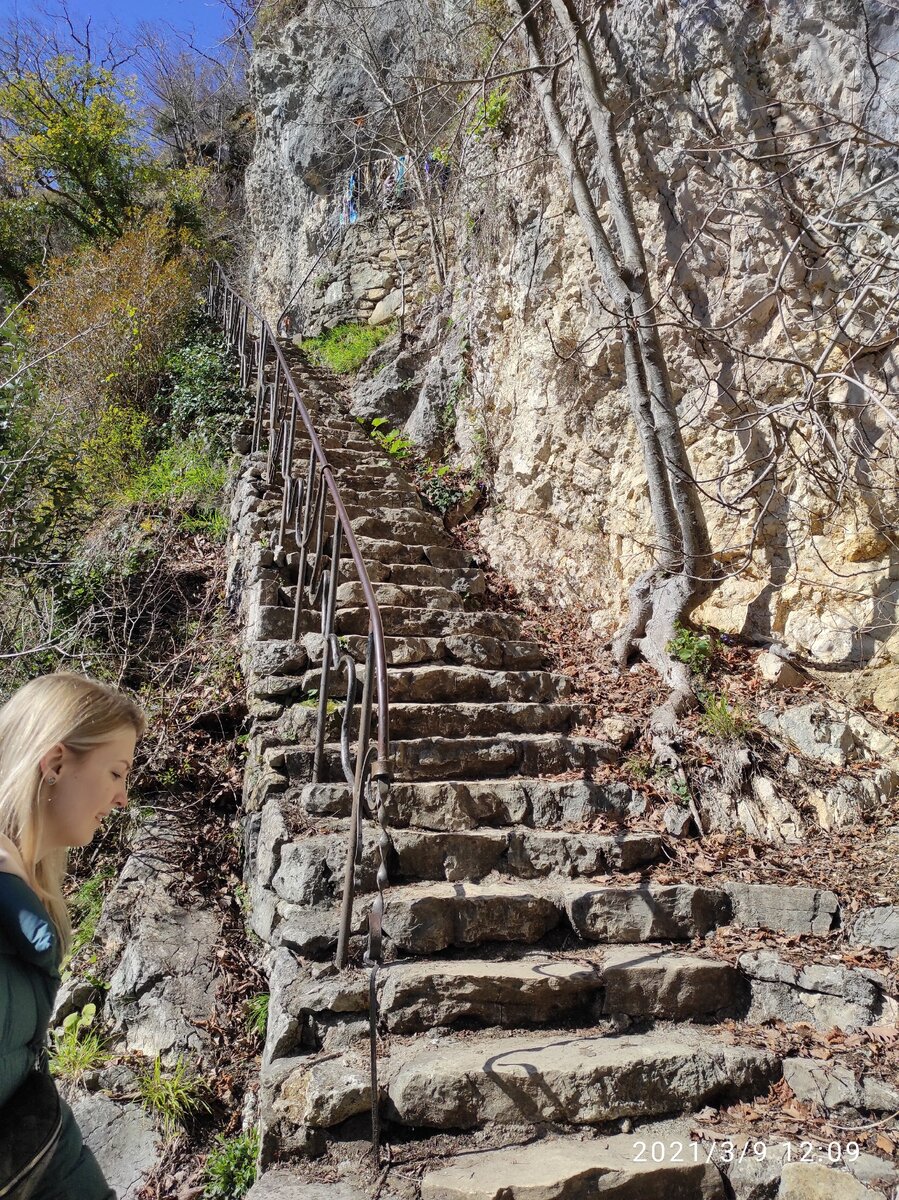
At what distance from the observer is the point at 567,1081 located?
2416mm

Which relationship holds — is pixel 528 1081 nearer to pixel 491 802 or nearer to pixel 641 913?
pixel 641 913

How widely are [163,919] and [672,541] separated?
3673mm

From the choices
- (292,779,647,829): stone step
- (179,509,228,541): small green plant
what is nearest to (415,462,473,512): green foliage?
(179,509,228,541): small green plant

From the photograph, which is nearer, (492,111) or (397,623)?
(397,623)

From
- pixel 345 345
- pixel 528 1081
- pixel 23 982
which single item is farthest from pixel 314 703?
pixel 345 345

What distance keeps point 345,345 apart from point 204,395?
343 centimetres

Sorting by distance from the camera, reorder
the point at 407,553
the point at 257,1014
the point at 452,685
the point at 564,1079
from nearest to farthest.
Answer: the point at 564,1079
the point at 257,1014
the point at 452,685
the point at 407,553

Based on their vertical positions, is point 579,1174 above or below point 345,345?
below

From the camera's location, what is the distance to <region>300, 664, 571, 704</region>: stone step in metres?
4.11

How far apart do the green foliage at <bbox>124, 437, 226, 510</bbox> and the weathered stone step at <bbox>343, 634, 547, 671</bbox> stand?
3.31m

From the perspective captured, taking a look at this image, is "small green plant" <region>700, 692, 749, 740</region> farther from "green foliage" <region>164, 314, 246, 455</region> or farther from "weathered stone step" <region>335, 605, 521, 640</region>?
"green foliage" <region>164, 314, 246, 455</region>

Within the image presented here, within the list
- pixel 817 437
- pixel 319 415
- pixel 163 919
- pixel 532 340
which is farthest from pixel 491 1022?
pixel 319 415

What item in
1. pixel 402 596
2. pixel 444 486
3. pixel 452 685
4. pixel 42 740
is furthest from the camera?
pixel 444 486

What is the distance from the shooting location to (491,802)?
12.1ft
